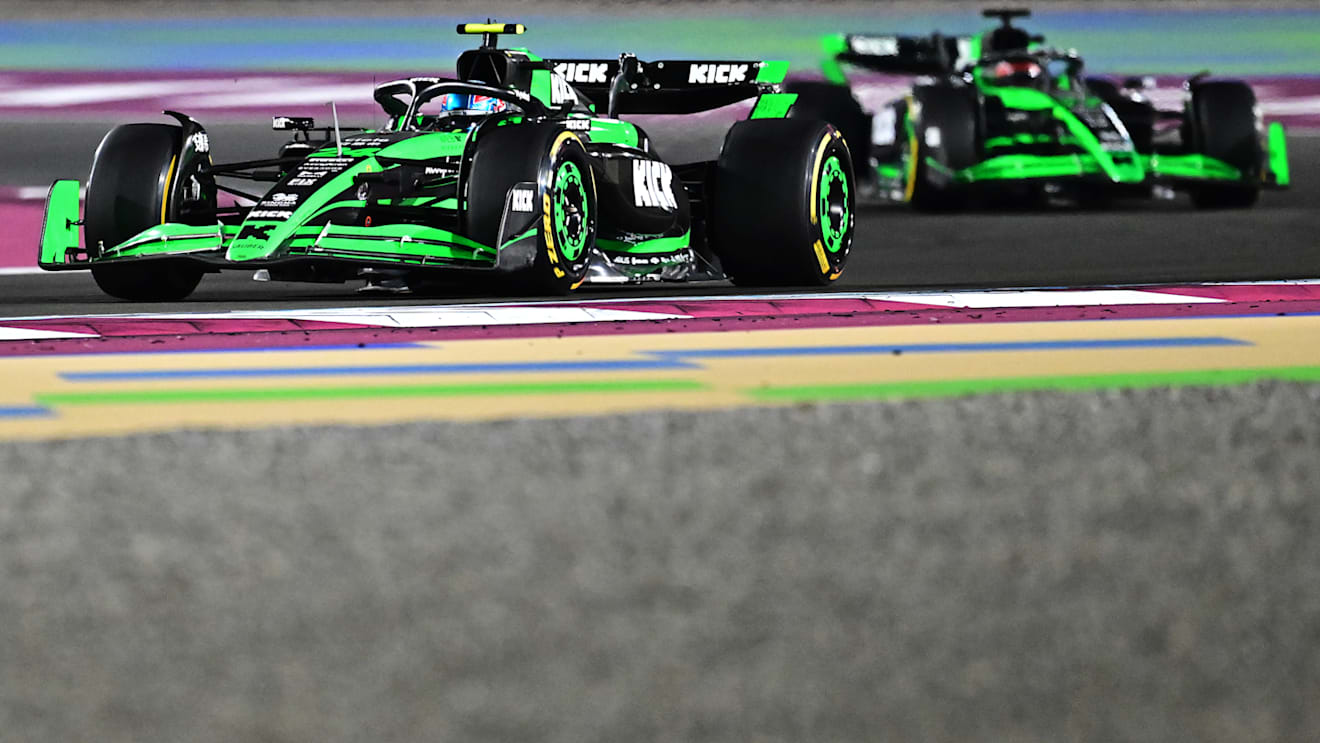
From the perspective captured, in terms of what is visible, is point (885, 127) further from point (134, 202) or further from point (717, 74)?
point (134, 202)

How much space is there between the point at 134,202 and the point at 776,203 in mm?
2787

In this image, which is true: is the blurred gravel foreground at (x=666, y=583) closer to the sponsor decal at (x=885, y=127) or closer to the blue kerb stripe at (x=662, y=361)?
the blue kerb stripe at (x=662, y=361)

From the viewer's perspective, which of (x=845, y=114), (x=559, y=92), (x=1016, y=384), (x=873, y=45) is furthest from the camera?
(x=873, y=45)

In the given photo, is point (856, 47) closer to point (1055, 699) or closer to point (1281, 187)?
point (1281, 187)

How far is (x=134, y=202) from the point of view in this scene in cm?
919

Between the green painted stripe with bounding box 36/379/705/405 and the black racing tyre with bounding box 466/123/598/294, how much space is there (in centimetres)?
236

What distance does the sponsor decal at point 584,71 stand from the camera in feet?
34.5

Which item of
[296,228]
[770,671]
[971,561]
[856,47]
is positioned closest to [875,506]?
[971,561]

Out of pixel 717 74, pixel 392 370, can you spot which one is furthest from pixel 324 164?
pixel 392 370

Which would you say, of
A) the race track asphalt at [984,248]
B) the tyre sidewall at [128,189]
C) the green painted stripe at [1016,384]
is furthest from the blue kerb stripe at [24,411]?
the tyre sidewall at [128,189]

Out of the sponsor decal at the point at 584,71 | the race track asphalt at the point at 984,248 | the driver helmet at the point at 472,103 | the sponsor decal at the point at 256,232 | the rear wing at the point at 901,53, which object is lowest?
the race track asphalt at the point at 984,248

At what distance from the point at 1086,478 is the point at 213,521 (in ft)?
6.20

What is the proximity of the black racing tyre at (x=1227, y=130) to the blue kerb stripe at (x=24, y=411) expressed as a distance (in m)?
10.4

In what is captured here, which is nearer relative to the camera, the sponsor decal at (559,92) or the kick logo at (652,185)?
the kick logo at (652,185)
